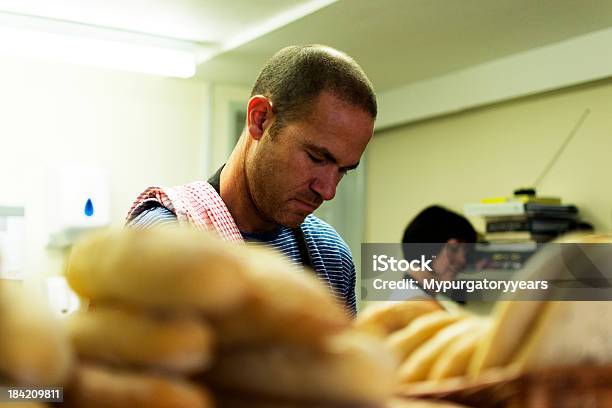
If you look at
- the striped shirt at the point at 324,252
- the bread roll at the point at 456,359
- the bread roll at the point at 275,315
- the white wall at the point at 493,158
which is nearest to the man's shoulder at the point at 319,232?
the striped shirt at the point at 324,252

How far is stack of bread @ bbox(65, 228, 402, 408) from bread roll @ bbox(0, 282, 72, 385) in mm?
30

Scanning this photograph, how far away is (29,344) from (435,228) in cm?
361

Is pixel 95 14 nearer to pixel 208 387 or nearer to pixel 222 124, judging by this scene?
pixel 222 124

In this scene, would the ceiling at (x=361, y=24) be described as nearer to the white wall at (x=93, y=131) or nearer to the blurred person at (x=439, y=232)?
the white wall at (x=93, y=131)

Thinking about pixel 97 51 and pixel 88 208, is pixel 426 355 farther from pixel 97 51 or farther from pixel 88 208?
pixel 88 208

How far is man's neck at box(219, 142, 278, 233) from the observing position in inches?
67.7

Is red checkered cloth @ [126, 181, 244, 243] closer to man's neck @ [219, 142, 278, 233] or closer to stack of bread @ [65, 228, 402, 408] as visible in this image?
man's neck @ [219, 142, 278, 233]

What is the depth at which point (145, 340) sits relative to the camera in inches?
15.7

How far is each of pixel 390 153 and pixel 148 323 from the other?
5337 millimetres

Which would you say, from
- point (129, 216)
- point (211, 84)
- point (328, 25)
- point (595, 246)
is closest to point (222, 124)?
point (211, 84)

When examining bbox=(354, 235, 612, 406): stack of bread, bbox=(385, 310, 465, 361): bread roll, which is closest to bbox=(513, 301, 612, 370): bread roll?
bbox=(354, 235, 612, 406): stack of bread

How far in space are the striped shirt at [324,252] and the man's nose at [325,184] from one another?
0.51ft

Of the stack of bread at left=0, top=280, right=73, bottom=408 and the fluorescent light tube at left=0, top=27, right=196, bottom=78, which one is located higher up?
the fluorescent light tube at left=0, top=27, right=196, bottom=78

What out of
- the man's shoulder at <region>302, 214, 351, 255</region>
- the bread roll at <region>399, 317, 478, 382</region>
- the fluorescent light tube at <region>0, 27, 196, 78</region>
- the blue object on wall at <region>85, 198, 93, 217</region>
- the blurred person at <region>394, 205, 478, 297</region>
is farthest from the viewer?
the blue object on wall at <region>85, 198, 93, 217</region>
